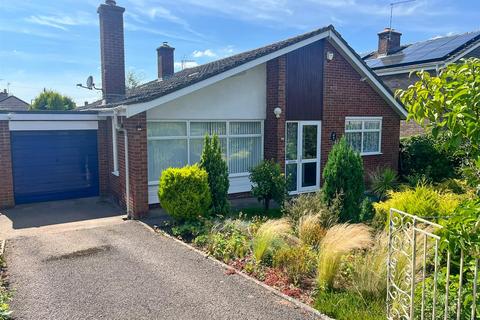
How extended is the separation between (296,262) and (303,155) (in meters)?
6.62

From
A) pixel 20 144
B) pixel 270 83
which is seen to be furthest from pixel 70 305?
pixel 270 83

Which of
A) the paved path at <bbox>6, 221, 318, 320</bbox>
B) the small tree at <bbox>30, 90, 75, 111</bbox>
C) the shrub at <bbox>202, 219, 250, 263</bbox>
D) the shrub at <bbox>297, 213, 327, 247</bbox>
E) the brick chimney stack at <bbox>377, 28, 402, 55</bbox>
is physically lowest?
the paved path at <bbox>6, 221, 318, 320</bbox>

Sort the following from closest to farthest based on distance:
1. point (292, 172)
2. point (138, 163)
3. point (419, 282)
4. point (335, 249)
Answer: point (419, 282) < point (335, 249) < point (138, 163) < point (292, 172)

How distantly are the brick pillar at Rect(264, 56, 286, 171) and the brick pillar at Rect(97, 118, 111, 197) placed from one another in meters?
5.07

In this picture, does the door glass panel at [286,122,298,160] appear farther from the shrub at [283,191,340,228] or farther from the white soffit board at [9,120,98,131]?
the white soffit board at [9,120,98,131]

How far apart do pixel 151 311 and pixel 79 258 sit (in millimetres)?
2472

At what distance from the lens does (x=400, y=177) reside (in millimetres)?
14477

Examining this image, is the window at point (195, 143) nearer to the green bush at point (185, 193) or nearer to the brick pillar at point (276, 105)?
the brick pillar at point (276, 105)

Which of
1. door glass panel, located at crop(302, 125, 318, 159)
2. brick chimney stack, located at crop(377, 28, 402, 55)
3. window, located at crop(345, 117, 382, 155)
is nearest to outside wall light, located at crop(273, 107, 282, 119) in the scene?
door glass panel, located at crop(302, 125, 318, 159)

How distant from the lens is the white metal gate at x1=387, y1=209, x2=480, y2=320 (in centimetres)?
336

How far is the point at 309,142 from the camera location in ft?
38.8

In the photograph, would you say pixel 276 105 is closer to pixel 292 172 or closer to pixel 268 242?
pixel 292 172

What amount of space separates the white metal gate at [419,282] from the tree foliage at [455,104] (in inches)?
31.4

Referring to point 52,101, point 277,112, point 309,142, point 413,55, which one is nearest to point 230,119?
point 277,112
